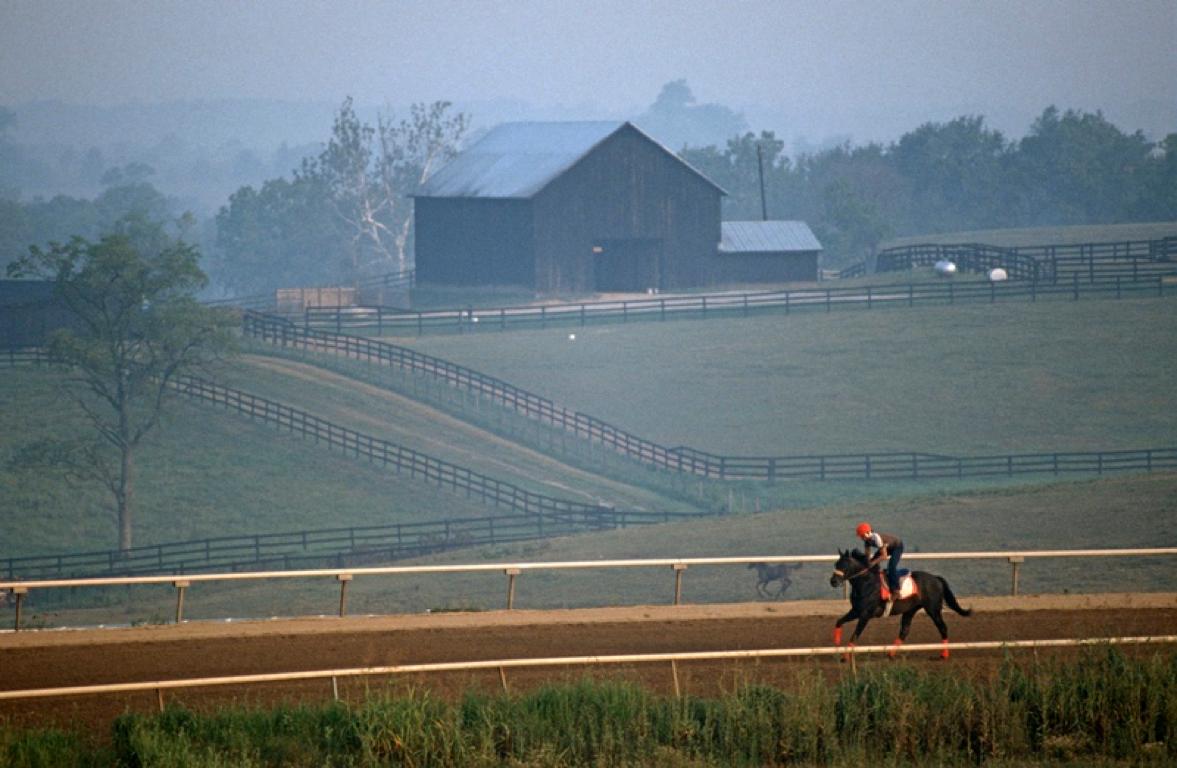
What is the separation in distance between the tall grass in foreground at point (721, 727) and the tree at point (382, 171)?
336 feet

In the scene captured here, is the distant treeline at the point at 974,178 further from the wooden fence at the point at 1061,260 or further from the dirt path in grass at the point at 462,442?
the dirt path in grass at the point at 462,442

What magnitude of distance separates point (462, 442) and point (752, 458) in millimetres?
10804

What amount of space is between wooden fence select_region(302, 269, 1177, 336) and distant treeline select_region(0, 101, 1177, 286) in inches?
1555

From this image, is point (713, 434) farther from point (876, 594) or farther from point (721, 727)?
point (721, 727)

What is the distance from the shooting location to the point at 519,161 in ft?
267

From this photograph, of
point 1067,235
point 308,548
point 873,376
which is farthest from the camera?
point 1067,235

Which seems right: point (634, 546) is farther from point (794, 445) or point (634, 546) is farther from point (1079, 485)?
point (794, 445)

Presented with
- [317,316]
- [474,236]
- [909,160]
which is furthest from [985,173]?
[317,316]

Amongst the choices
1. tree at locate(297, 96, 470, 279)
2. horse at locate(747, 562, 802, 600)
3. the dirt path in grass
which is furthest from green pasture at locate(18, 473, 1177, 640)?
tree at locate(297, 96, 470, 279)

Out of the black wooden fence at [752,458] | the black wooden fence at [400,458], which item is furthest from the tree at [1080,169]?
the black wooden fence at [400,458]

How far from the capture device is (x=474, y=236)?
7844 cm

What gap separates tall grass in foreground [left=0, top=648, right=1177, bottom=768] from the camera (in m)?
17.2

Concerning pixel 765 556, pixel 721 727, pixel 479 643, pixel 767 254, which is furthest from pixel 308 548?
pixel 767 254

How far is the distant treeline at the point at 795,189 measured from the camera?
12338 cm
